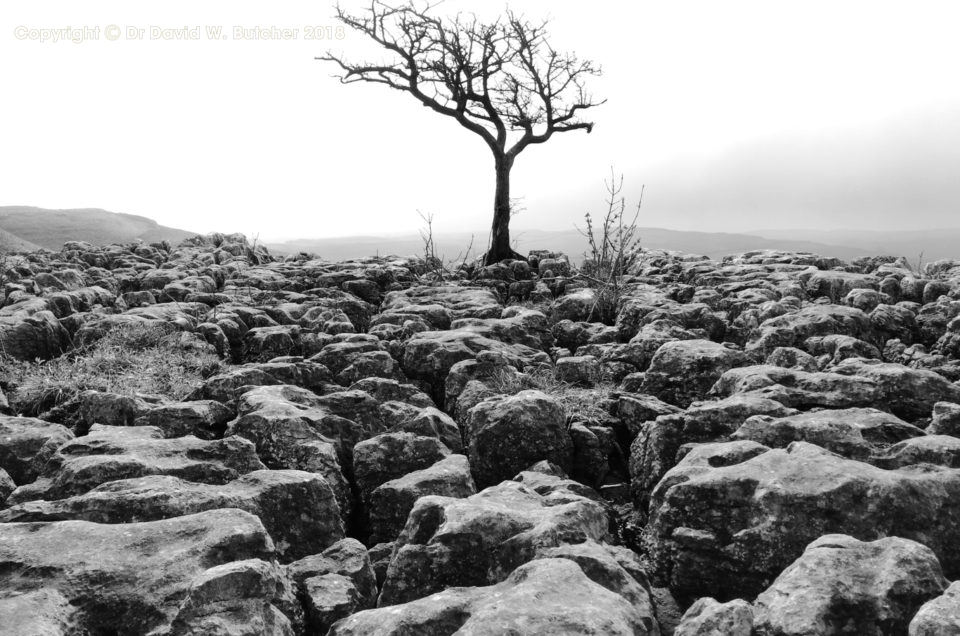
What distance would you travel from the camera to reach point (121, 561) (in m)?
3.67

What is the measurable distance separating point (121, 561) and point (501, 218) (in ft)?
53.9

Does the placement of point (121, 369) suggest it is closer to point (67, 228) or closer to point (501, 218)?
point (501, 218)

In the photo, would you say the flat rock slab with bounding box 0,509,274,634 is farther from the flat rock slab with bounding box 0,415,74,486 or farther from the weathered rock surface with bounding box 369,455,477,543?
the flat rock slab with bounding box 0,415,74,486

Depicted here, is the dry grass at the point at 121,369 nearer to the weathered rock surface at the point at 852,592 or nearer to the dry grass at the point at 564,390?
the dry grass at the point at 564,390

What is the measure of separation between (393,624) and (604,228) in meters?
12.1

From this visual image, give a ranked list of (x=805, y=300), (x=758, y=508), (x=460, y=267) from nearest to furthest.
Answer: (x=758, y=508) < (x=805, y=300) < (x=460, y=267)

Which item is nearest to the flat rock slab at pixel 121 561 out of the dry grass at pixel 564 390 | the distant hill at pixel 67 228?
the dry grass at pixel 564 390

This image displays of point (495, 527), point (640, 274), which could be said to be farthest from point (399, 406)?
point (640, 274)

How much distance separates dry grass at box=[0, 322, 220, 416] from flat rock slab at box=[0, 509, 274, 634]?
3.35m

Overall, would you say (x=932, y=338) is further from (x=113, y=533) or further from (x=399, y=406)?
(x=113, y=533)

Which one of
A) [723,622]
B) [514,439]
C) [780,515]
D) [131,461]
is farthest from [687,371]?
[131,461]

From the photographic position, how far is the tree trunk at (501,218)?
1908 centimetres

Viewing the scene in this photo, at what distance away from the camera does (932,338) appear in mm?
9117

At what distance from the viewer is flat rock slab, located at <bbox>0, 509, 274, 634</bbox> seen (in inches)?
134
